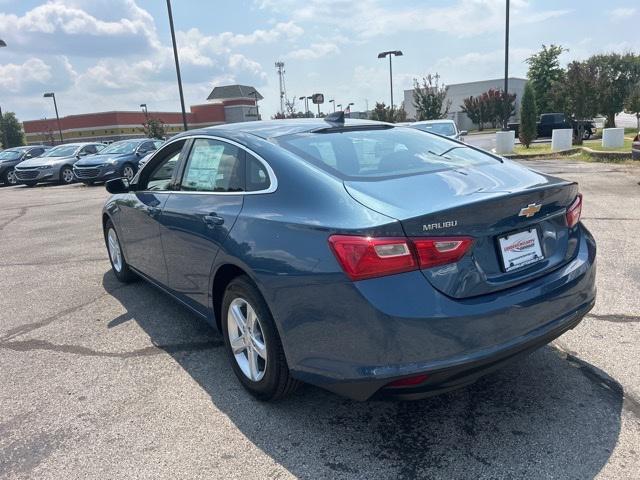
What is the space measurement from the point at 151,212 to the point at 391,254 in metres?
2.61

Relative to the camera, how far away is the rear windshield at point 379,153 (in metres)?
3.03

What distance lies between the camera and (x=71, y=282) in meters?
6.01

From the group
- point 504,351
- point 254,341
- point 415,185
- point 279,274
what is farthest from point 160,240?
point 504,351

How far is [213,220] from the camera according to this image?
334cm

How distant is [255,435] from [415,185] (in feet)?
5.26

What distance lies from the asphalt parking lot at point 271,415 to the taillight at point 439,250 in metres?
0.99

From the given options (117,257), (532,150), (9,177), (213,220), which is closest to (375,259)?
(213,220)

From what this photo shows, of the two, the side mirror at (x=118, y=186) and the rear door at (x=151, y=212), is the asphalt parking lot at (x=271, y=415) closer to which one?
the rear door at (x=151, y=212)

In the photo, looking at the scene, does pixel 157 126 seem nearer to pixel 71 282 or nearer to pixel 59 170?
pixel 59 170

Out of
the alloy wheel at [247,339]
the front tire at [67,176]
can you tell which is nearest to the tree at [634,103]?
the front tire at [67,176]

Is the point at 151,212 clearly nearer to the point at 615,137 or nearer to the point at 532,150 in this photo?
the point at 615,137

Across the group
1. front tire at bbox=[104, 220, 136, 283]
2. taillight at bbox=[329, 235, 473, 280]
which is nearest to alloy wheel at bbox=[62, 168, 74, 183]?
front tire at bbox=[104, 220, 136, 283]

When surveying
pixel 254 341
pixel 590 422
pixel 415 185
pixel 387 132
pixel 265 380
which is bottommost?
pixel 590 422

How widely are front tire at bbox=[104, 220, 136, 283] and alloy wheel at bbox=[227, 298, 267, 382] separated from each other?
8.35ft
